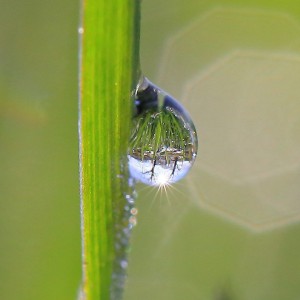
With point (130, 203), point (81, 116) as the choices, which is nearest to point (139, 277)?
point (130, 203)

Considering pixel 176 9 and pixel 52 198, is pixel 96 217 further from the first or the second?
pixel 176 9

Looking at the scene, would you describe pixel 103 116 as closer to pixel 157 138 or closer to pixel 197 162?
pixel 157 138

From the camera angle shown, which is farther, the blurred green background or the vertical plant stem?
the blurred green background

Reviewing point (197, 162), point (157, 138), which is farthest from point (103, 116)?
point (197, 162)

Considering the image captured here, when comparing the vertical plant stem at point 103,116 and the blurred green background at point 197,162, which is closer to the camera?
the vertical plant stem at point 103,116
